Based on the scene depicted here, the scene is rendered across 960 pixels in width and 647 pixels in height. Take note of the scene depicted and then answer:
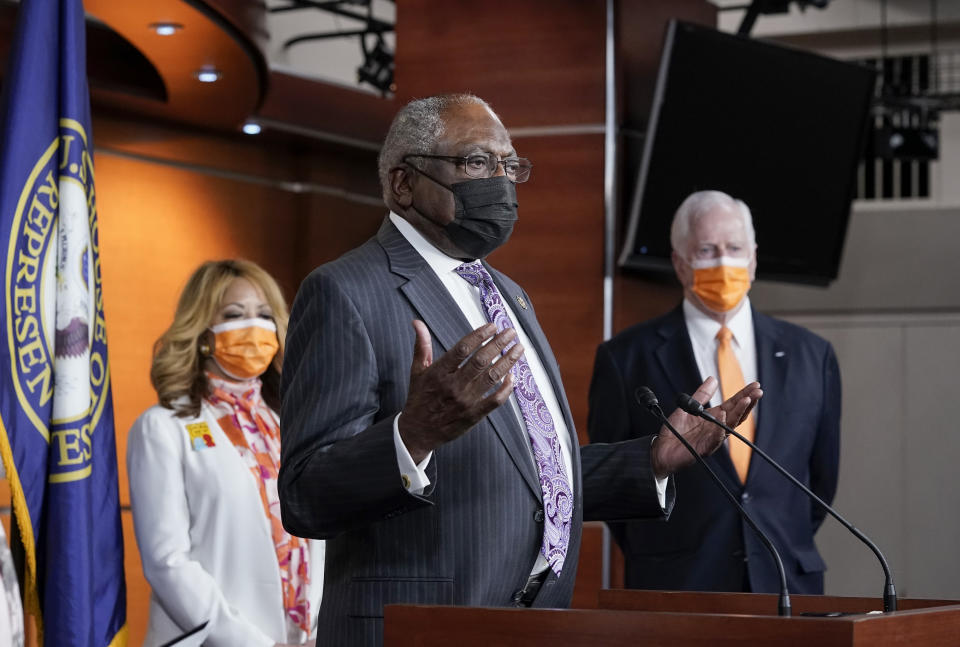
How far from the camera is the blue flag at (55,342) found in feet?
10.3

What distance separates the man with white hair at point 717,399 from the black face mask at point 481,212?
158 cm

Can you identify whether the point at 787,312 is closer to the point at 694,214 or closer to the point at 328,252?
the point at 328,252

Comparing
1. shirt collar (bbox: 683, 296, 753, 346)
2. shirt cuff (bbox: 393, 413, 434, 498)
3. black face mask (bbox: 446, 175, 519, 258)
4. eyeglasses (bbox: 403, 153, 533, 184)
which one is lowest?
shirt cuff (bbox: 393, 413, 434, 498)

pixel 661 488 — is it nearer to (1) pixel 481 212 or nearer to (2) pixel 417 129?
(1) pixel 481 212

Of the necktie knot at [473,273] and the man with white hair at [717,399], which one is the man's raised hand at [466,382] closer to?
the necktie knot at [473,273]

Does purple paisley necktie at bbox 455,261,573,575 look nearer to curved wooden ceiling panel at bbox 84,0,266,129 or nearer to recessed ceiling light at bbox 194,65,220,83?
curved wooden ceiling panel at bbox 84,0,266,129

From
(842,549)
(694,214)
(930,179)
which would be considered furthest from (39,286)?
(930,179)

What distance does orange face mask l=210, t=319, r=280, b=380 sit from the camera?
3670 mm

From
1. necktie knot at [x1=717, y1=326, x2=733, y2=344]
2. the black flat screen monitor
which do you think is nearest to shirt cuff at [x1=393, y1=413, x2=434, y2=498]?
necktie knot at [x1=717, y1=326, x2=733, y2=344]

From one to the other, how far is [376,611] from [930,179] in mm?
8498

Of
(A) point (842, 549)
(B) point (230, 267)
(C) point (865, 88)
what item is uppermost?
(C) point (865, 88)

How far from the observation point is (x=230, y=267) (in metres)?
3.80

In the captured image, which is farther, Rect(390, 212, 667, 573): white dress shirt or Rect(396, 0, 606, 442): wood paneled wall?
Rect(396, 0, 606, 442): wood paneled wall

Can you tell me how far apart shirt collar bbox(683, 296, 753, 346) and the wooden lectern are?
206 centimetres
